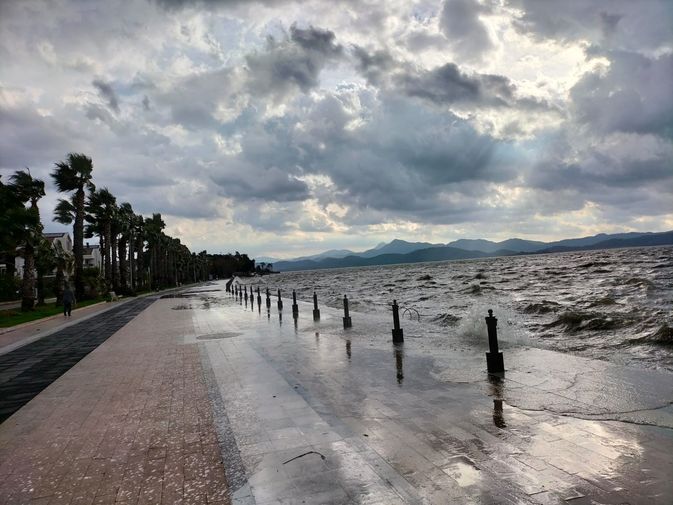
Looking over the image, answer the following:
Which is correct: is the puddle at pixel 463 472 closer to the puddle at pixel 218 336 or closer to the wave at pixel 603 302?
the puddle at pixel 218 336

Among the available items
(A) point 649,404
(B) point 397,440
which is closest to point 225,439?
(B) point 397,440

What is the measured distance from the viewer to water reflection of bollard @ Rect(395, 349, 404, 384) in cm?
784

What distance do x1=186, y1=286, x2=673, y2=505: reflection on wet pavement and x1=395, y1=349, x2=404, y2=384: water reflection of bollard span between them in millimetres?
54

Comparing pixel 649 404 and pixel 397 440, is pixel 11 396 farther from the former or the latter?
pixel 649 404

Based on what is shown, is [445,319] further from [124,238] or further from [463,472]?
[124,238]

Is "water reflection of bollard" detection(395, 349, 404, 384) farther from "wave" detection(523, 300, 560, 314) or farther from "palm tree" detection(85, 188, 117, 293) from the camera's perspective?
"palm tree" detection(85, 188, 117, 293)

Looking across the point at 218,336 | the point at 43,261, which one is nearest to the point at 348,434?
the point at 218,336

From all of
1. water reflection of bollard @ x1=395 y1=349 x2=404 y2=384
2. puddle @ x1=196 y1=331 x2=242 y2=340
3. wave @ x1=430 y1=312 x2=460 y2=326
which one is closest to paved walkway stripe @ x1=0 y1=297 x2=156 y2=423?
puddle @ x1=196 y1=331 x2=242 y2=340

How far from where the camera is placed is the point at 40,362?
11.1m

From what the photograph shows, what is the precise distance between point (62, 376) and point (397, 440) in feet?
25.3

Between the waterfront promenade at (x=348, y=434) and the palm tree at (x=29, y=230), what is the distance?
24.0 metres

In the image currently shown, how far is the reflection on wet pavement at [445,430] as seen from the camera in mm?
3732

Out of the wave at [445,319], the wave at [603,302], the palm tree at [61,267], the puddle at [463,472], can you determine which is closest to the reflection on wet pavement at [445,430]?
the puddle at [463,472]

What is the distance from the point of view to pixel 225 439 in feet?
16.6
